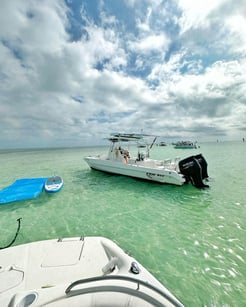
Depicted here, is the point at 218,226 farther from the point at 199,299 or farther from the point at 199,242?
the point at 199,299

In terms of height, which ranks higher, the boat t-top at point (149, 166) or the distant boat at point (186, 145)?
the distant boat at point (186, 145)

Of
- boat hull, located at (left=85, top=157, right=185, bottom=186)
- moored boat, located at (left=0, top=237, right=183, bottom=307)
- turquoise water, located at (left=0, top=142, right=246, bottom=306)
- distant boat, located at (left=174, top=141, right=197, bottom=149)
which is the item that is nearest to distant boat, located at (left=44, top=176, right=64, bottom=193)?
turquoise water, located at (left=0, top=142, right=246, bottom=306)

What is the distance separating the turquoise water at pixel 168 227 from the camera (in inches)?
132

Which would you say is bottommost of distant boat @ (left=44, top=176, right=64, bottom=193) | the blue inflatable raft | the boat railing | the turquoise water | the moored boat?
the turquoise water

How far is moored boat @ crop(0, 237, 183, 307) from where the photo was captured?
5.89 feet

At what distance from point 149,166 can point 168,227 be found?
6.35 meters

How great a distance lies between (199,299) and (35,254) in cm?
330

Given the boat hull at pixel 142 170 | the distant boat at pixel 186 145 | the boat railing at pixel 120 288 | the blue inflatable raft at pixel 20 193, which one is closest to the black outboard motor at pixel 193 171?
the boat hull at pixel 142 170

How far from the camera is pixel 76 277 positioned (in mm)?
2531

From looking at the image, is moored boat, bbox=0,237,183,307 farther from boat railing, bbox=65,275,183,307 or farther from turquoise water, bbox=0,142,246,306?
turquoise water, bbox=0,142,246,306

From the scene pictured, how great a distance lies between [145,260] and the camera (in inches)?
153

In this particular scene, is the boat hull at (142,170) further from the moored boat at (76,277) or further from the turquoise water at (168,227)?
the moored boat at (76,277)

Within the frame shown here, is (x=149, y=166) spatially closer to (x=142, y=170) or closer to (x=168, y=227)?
(x=142, y=170)

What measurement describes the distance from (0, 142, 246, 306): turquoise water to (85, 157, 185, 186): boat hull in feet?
2.19
